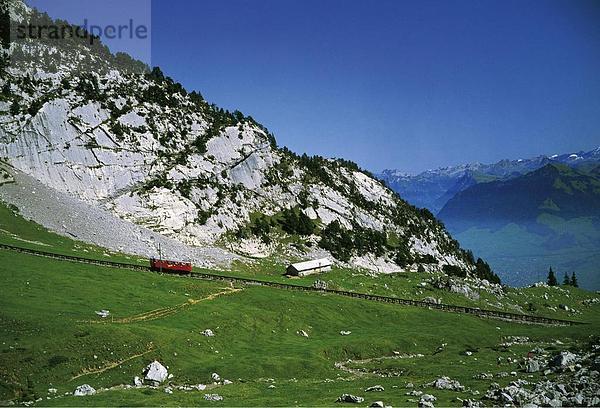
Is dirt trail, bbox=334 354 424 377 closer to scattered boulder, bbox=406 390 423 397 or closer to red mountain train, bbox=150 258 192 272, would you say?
scattered boulder, bbox=406 390 423 397

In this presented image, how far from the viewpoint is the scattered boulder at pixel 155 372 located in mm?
47594

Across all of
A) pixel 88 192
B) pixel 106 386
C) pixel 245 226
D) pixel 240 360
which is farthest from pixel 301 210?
pixel 106 386

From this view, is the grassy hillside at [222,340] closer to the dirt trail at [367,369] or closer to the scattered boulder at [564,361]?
the dirt trail at [367,369]

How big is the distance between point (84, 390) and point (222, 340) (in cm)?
2363

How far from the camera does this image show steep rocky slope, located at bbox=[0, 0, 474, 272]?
14200 centimetres

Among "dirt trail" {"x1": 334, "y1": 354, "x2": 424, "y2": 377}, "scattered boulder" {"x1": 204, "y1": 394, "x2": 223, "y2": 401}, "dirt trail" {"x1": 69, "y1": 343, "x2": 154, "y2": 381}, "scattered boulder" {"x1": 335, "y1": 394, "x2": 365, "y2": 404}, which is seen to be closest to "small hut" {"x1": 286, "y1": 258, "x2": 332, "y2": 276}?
"dirt trail" {"x1": 334, "y1": 354, "x2": 424, "y2": 377}

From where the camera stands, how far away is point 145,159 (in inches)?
6398

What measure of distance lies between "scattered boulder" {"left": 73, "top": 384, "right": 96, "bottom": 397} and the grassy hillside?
49.6 inches

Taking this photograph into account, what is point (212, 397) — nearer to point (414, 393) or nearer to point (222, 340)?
point (414, 393)

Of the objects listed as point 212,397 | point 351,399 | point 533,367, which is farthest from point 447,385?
point 212,397

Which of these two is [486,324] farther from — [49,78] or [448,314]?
[49,78]

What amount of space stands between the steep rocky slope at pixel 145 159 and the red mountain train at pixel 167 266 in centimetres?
4646

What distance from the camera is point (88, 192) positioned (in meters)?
141

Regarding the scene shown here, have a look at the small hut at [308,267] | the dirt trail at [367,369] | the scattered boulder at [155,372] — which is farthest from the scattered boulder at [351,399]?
the small hut at [308,267]
